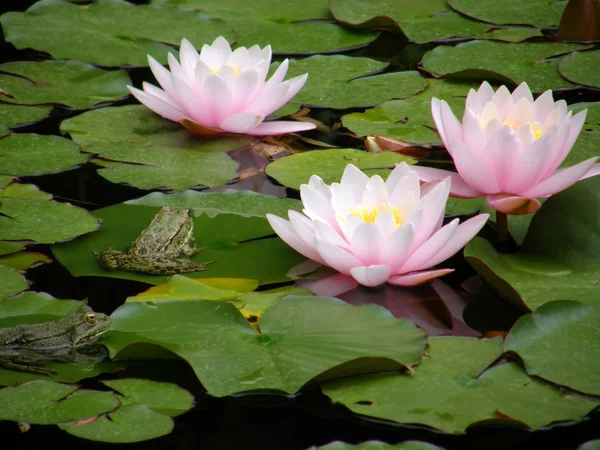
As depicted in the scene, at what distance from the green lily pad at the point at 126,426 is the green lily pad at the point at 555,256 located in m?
1.13

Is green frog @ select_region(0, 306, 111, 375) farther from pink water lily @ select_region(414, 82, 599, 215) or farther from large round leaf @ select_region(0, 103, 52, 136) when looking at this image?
large round leaf @ select_region(0, 103, 52, 136)

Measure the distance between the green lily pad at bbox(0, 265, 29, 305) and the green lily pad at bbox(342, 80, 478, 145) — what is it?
176cm

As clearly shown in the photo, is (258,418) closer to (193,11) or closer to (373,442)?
(373,442)

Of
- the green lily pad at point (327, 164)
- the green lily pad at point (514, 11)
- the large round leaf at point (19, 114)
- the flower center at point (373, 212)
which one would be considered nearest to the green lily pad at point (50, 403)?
the flower center at point (373, 212)

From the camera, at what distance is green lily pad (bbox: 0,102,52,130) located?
3.78m

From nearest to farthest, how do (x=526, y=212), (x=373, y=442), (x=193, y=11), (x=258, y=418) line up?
(x=373, y=442) → (x=258, y=418) → (x=526, y=212) → (x=193, y=11)

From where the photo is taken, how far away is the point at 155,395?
2092 mm

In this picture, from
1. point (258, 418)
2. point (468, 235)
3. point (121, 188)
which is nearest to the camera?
point (258, 418)

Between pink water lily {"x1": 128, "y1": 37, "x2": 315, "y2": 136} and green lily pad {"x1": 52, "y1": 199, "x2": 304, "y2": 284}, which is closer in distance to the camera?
green lily pad {"x1": 52, "y1": 199, "x2": 304, "y2": 284}

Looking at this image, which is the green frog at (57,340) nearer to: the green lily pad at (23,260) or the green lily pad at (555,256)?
the green lily pad at (23,260)

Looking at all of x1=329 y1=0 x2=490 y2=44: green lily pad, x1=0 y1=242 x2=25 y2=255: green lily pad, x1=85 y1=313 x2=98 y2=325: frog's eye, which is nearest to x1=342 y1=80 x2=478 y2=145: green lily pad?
x1=329 y1=0 x2=490 y2=44: green lily pad

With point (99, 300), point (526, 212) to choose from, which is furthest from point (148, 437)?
point (526, 212)

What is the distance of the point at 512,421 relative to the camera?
6.38ft

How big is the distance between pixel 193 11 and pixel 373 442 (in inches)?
143
